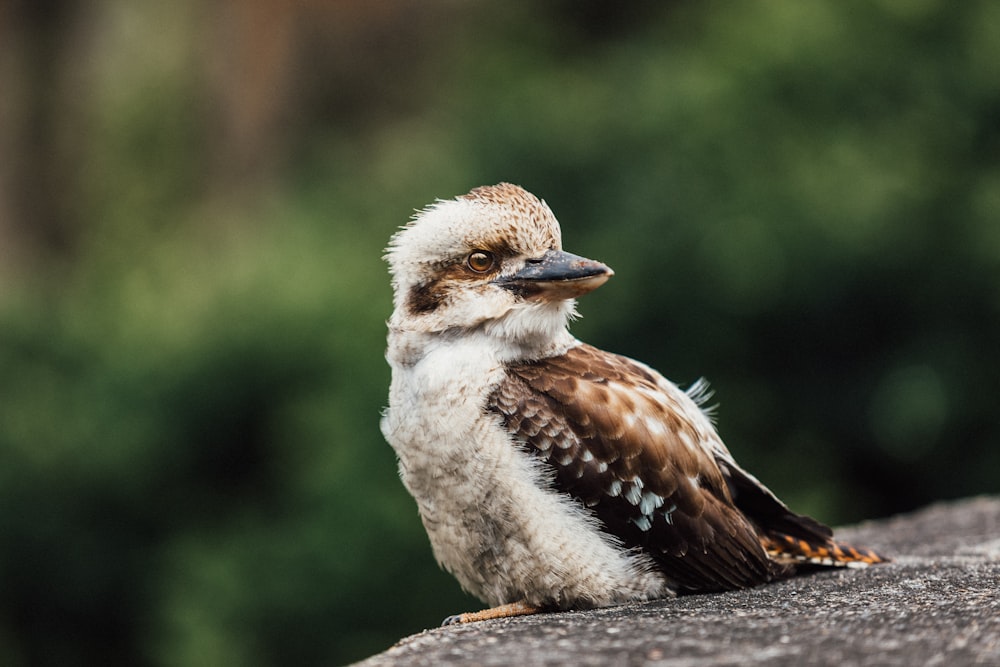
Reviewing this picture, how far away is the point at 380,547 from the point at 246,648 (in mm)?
1119

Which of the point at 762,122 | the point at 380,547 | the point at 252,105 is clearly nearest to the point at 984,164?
the point at 762,122

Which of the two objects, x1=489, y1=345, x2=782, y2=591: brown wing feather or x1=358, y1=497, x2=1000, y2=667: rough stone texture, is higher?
x1=489, y1=345, x2=782, y2=591: brown wing feather

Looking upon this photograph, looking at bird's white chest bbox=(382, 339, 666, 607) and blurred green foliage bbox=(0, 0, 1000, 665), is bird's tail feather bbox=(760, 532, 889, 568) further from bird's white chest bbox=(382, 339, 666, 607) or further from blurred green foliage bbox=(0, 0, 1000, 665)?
blurred green foliage bbox=(0, 0, 1000, 665)

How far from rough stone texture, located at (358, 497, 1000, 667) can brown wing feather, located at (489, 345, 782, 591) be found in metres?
0.14

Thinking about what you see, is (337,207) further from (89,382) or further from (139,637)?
(139,637)

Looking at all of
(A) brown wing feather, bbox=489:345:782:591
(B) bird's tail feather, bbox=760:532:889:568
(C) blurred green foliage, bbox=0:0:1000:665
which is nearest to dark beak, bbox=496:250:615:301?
(A) brown wing feather, bbox=489:345:782:591

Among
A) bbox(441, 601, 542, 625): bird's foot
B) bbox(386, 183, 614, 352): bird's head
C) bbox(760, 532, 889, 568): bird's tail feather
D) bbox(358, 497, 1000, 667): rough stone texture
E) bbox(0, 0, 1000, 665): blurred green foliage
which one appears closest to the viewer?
bbox(358, 497, 1000, 667): rough stone texture

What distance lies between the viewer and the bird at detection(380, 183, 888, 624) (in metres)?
3.73

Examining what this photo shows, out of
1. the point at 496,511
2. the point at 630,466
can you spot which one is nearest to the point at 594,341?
the point at 630,466

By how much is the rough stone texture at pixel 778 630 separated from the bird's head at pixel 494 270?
972mm

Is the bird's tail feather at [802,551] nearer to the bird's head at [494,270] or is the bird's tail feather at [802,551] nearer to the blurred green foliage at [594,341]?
the bird's head at [494,270]

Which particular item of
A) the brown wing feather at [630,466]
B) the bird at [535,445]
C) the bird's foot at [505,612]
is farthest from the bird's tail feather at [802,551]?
the bird's foot at [505,612]

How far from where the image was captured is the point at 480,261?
4020 mm

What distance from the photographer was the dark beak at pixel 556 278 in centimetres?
388
